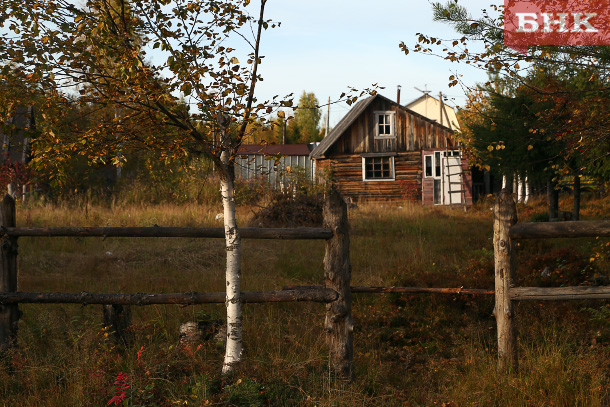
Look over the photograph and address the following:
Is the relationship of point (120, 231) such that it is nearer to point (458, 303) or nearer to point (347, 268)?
point (347, 268)

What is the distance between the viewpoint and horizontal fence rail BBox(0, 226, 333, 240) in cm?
485

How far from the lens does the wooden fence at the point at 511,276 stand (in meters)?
4.64

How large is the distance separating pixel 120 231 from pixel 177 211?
10550 mm

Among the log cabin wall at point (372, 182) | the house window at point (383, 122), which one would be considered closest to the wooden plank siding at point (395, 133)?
the house window at point (383, 122)

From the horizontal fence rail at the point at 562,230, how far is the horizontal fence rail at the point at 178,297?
5.55 ft

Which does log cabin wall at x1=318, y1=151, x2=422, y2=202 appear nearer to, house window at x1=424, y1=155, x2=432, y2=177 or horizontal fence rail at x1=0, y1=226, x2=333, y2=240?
house window at x1=424, y1=155, x2=432, y2=177

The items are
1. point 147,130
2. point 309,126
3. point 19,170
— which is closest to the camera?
point 147,130

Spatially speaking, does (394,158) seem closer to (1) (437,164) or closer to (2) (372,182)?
(2) (372,182)

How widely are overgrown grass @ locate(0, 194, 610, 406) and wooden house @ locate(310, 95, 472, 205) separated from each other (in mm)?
11385

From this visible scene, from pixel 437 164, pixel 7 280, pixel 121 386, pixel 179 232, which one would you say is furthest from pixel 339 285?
pixel 437 164

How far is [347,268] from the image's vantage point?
15.9 feet

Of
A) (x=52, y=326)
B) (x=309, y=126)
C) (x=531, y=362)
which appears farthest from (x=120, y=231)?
(x=309, y=126)

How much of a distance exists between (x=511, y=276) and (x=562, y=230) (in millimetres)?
584

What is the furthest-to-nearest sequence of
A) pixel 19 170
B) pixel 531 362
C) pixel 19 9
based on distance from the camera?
pixel 19 170 < pixel 531 362 < pixel 19 9
